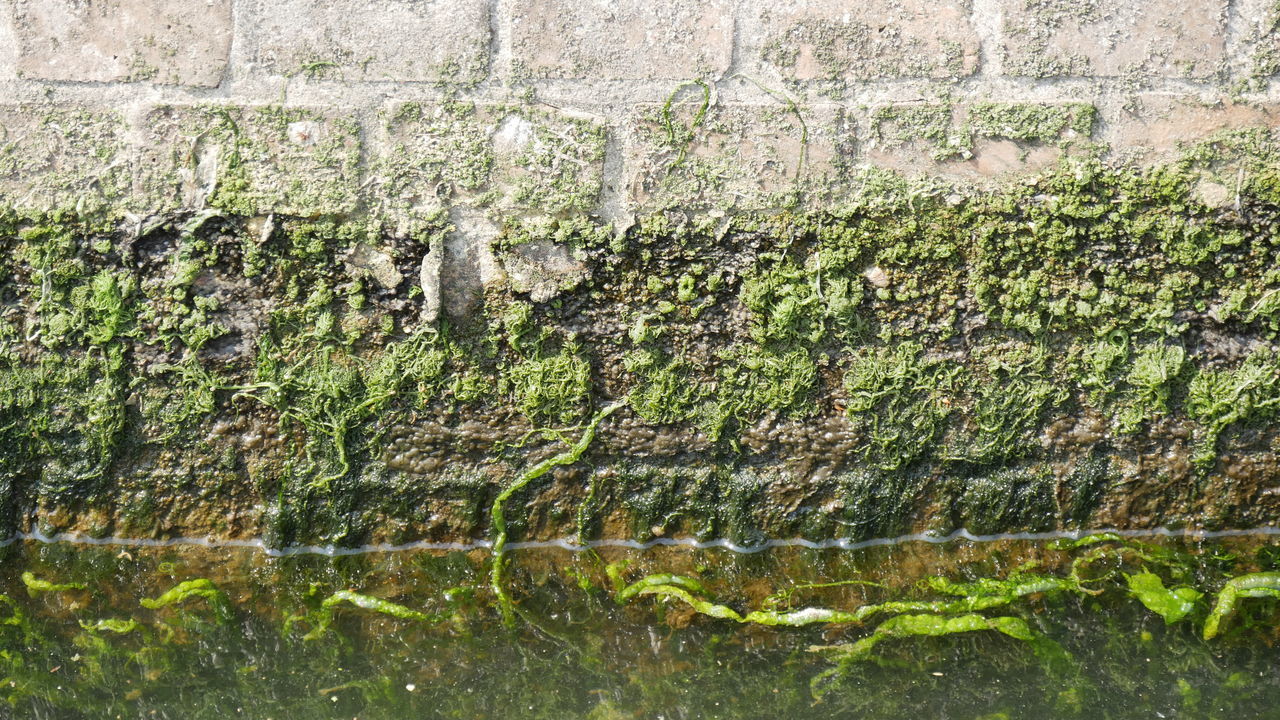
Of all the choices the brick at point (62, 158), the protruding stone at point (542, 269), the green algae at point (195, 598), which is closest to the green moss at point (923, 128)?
the protruding stone at point (542, 269)

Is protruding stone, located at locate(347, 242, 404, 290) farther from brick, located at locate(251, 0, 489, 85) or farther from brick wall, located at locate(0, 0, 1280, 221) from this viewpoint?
brick, located at locate(251, 0, 489, 85)

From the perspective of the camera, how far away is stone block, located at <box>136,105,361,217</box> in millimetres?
2086

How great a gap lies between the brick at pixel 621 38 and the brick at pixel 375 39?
0.09 metres

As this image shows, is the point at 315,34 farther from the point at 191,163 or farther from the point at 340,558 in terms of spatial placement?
the point at 340,558

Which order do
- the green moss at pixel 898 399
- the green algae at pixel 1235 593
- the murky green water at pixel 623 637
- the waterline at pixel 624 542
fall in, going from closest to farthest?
the murky green water at pixel 623 637 < the green algae at pixel 1235 593 < the green moss at pixel 898 399 < the waterline at pixel 624 542

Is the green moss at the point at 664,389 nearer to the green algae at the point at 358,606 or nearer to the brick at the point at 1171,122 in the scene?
the green algae at the point at 358,606

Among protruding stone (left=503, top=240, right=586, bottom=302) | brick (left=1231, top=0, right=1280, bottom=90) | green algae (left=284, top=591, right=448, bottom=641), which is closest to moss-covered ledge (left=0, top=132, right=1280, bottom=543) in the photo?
protruding stone (left=503, top=240, right=586, bottom=302)

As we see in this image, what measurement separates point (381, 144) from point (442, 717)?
1.09m

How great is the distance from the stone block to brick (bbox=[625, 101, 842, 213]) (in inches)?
22.6

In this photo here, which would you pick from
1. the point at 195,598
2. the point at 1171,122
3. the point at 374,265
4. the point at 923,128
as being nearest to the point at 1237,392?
the point at 1171,122

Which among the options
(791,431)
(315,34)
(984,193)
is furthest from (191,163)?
(984,193)

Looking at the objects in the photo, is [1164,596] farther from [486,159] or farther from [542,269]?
[486,159]

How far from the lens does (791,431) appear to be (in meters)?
2.32

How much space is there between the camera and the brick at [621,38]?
6.81 ft
